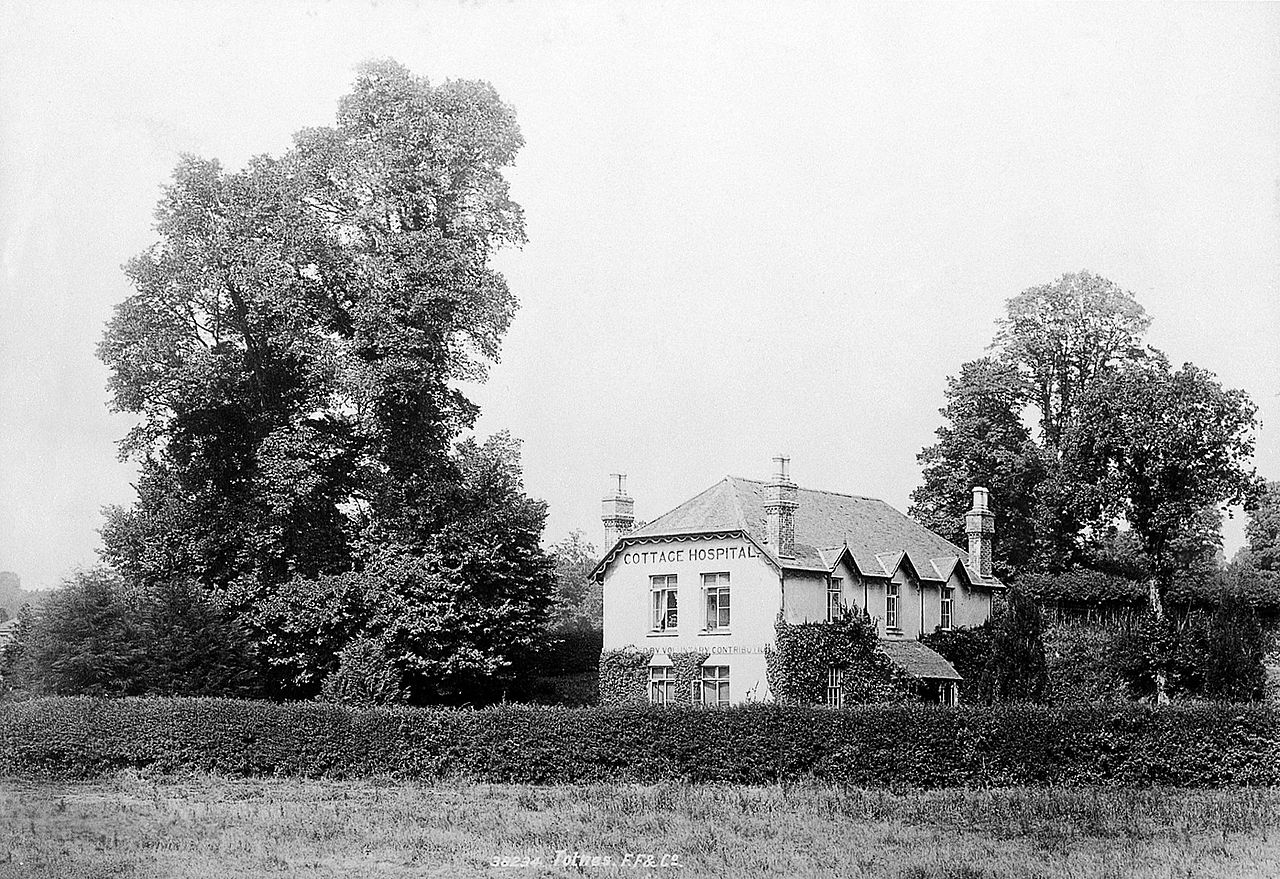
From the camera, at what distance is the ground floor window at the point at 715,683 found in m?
38.0

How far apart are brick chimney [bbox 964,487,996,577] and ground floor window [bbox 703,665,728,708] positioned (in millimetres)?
12014

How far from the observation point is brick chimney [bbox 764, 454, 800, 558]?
3791 centimetres

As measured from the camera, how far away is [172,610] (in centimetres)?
3142

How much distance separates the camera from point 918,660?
39062mm

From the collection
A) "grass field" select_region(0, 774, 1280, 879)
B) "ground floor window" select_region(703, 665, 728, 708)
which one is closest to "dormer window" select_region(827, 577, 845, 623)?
"ground floor window" select_region(703, 665, 728, 708)

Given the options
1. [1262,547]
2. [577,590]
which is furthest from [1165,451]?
[577,590]

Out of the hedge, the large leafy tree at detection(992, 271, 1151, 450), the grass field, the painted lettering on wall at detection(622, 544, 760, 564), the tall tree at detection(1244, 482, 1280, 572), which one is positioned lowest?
the grass field

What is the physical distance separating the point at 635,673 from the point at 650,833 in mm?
20654

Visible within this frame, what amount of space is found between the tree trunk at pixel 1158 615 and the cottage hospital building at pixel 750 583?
6.21 m

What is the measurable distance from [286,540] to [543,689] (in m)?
13.4

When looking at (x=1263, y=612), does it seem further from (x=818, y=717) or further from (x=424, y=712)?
(x=424, y=712)

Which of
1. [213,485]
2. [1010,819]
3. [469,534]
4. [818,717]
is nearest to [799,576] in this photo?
[469,534]

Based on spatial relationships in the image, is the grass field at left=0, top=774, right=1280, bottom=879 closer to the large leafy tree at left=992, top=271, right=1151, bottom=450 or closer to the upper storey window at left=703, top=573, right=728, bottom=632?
the upper storey window at left=703, top=573, right=728, bottom=632

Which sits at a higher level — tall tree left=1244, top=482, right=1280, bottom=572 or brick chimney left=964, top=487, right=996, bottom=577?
tall tree left=1244, top=482, right=1280, bottom=572
